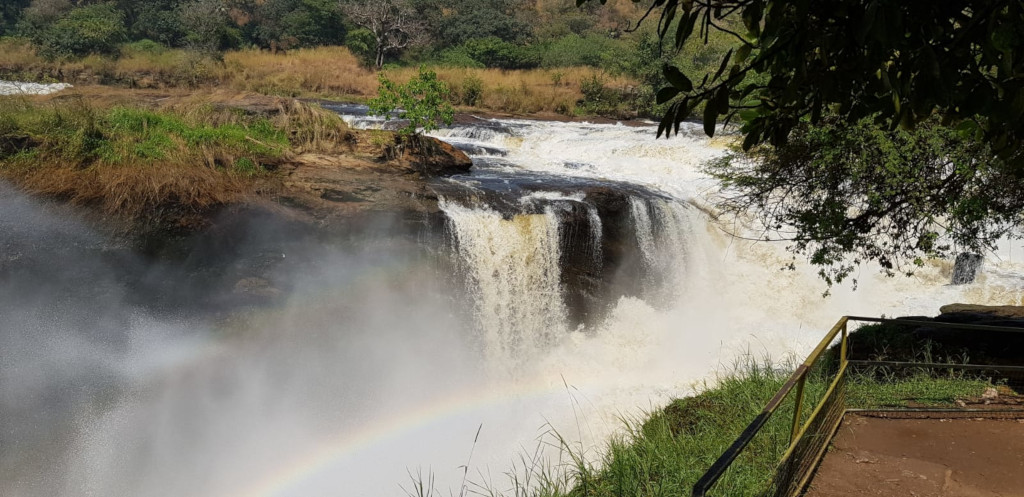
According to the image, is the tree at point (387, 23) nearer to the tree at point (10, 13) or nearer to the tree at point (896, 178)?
the tree at point (10, 13)

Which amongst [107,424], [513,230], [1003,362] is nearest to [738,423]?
[1003,362]

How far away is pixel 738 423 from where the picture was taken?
5.40 m

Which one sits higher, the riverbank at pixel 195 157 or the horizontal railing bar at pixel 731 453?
the horizontal railing bar at pixel 731 453

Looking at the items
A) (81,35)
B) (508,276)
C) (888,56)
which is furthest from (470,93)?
(888,56)

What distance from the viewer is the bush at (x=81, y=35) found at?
27469 millimetres

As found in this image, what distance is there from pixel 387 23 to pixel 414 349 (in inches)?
1182

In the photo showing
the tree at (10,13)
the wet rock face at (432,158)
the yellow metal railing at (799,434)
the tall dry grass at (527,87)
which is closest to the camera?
the yellow metal railing at (799,434)

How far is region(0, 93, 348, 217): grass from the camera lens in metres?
8.40

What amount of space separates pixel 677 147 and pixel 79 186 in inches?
493

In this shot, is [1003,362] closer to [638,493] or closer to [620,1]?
[638,493]

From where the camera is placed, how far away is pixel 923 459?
4324mm

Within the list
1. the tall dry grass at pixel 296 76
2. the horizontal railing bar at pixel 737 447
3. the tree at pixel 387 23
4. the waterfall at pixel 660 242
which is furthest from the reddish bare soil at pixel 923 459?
the tree at pixel 387 23

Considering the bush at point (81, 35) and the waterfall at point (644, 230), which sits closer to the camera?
the waterfall at point (644, 230)

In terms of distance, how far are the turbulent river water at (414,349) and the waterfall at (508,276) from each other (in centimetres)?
2
